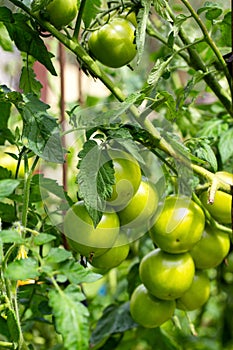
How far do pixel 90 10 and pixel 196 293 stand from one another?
39 centimetres

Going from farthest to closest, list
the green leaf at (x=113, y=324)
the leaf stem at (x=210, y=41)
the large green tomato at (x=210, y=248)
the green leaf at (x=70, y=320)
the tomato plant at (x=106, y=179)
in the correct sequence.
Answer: the green leaf at (x=113, y=324) < the large green tomato at (x=210, y=248) < the leaf stem at (x=210, y=41) < the tomato plant at (x=106, y=179) < the green leaf at (x=70, y=320)

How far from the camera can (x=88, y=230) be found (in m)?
0.69

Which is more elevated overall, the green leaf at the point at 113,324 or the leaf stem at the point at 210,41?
the leaf stem at the point at 210,41

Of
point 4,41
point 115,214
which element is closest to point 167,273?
point 115,214

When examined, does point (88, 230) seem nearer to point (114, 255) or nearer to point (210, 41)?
point (114, 255)

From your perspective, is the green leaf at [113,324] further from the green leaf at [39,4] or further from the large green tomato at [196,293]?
the green leaf at [39,4]

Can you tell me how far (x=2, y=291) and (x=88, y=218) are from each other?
0.38 ft

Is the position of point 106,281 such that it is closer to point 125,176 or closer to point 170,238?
point 170,238

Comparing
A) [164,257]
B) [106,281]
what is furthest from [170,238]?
[106,281]

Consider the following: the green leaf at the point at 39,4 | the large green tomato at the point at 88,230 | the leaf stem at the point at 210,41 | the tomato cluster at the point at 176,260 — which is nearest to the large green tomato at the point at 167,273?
the tomato cluster at the point at 176,260

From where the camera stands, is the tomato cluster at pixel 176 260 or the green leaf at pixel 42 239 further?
the tomato cluster at pixel 176 260

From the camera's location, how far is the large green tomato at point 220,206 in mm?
793

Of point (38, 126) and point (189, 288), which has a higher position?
point (38, 126)

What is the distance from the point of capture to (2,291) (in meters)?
0.63
